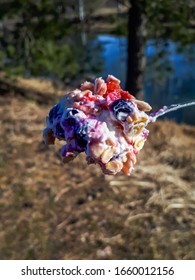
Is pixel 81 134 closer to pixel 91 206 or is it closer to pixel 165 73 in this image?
pixel 91 206

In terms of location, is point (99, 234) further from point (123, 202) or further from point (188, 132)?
point (188, 132)

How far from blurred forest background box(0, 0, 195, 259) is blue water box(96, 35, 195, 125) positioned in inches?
0.9

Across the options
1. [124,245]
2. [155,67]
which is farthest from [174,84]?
[124,245]

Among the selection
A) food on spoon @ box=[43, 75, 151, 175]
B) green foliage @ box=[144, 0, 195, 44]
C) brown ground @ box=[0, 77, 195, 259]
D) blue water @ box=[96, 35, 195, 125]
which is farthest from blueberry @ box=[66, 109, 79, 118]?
blue water @ box=[96, 35, 195, 125]

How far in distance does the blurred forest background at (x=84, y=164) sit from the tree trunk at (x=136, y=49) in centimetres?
1

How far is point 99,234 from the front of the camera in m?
3.66

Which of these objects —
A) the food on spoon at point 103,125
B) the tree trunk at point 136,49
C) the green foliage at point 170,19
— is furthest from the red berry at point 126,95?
the tree trunk at point 136,49

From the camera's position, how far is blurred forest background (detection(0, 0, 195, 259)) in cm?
362

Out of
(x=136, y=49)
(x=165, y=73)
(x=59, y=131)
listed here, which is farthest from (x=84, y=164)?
(x=59, y=131)

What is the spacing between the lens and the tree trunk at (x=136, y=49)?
5422 millimetres

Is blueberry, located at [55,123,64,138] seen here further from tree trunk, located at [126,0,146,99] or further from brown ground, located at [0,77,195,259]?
tree trunk, located at [126,0,146,99]
